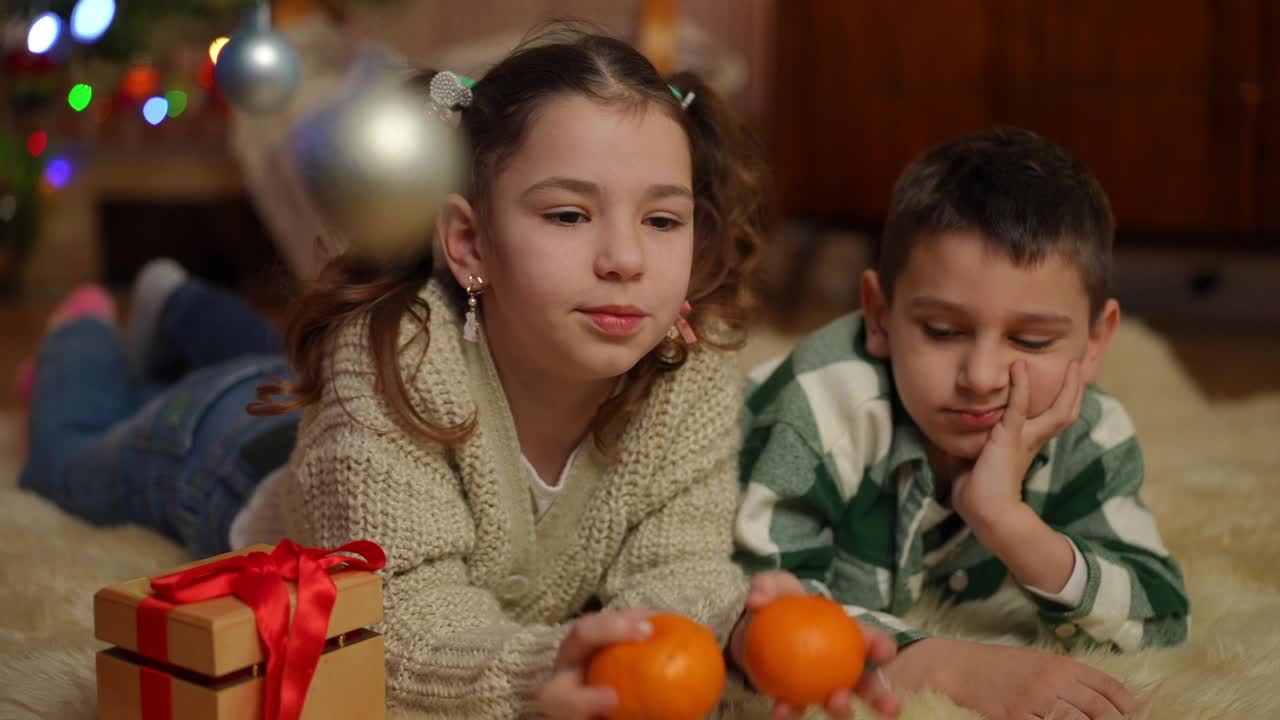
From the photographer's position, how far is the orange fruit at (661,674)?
27.3 inches

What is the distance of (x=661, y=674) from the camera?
0.69m

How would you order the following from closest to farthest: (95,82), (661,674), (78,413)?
(661,674), (78,413), (95,82)

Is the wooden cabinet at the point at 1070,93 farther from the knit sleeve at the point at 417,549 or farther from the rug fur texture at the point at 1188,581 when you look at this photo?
the knit sleeve at the point at 417,549

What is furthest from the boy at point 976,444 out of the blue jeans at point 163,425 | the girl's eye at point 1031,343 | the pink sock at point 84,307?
the pink sock at point 84,307

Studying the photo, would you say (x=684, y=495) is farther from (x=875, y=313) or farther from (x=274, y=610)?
(x=274, y=610)

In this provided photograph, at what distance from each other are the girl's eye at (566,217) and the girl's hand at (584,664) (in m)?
0.30

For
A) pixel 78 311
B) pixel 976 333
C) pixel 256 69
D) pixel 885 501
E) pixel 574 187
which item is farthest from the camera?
pixel 78 311

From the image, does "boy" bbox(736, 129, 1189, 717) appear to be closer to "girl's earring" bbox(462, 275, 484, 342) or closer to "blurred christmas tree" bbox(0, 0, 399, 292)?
"girl's earring" bbox(462, 275, 484, 342)

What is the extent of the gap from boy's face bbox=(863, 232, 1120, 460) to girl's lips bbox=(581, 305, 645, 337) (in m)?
0.27

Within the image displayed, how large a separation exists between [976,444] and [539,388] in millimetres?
364

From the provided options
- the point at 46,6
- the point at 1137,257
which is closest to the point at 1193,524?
the point at 46,6

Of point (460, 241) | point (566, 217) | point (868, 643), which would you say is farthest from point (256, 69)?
point (868, 643)

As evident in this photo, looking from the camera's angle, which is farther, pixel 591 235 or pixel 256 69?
pixel 256 69

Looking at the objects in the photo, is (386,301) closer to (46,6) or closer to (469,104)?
(469,104)
